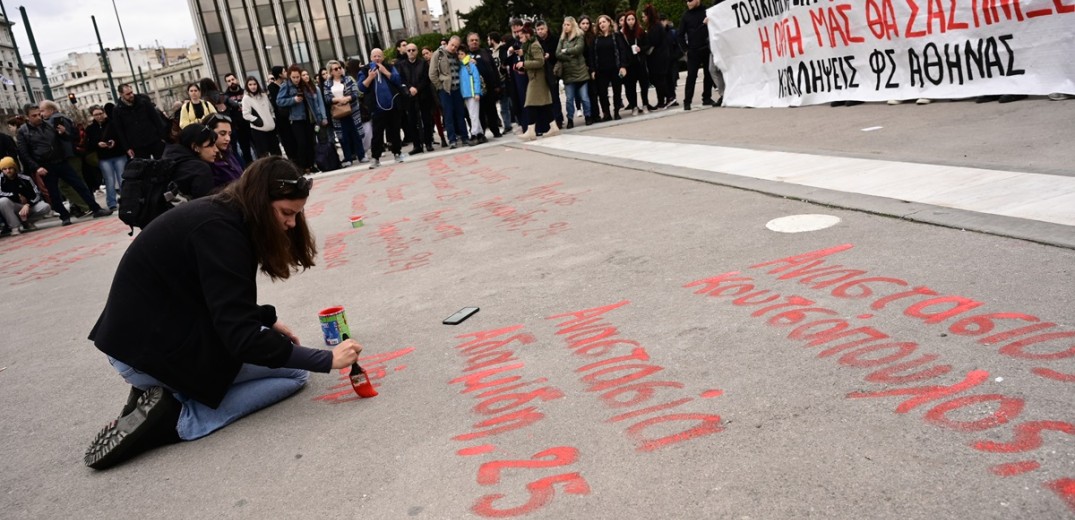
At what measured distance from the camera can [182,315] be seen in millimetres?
3334

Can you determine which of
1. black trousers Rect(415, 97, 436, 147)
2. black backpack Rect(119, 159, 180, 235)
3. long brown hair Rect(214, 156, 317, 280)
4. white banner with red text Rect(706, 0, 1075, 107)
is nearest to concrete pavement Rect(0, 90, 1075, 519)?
long brown hair Rect(214, 156, 317, 280)

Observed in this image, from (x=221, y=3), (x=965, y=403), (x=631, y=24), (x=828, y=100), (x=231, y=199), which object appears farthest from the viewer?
(x=221, y=3)

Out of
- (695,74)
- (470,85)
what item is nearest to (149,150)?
(470,85)

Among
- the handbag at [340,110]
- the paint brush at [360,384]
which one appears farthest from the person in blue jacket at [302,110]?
the paint brush at [360,384]

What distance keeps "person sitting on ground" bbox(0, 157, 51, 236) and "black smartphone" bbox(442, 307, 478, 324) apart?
38.1ft

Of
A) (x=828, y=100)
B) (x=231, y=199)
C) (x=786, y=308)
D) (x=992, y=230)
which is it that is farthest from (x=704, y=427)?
(x=828, y=100)

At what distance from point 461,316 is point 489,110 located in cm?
1082

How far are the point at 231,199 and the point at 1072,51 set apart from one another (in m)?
8.09

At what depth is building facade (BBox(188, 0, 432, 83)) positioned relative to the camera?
51.5 m

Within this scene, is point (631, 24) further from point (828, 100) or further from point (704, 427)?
point (704, 427)

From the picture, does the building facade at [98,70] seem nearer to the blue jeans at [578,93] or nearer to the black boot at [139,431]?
the blue jeans at [578,93]

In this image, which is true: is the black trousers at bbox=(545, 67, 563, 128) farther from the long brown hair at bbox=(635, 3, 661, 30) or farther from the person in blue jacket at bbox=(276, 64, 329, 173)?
the person in blue jacket at bbox=(276, 64, 329, 173)

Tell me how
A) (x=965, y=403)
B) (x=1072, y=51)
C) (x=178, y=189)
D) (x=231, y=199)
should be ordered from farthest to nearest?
(x=1072, y=51), (x=178, y=189), (x=231, y=199), (x=965, y=403)

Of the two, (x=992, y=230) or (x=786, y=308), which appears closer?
(x=786, y=308)
